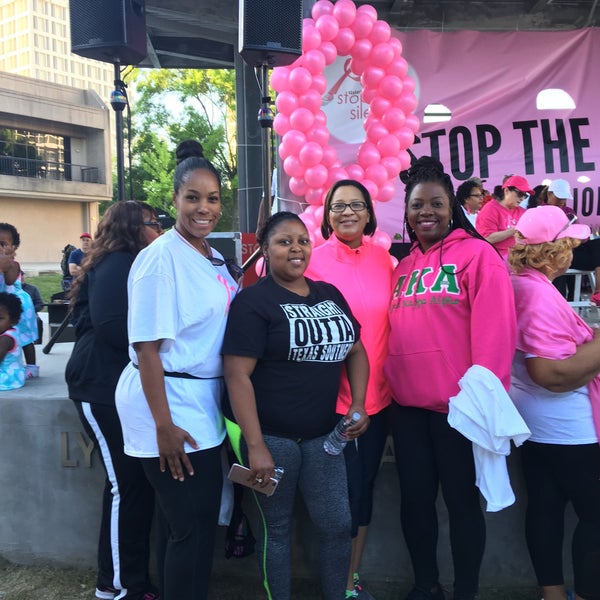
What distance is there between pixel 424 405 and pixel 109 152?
37.5m

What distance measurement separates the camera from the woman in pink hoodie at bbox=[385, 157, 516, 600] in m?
2.20

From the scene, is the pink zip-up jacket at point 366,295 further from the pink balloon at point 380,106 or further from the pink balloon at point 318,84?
the pink balloon at point 380,106

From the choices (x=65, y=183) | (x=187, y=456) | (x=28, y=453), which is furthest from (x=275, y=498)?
(x=65, y=183)

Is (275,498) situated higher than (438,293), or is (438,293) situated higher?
(438,293)

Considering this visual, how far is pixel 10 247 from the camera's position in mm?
4258

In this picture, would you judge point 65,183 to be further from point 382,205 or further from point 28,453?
point 28,453

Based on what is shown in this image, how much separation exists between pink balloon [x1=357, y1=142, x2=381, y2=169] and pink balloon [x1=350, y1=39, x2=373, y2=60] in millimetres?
875

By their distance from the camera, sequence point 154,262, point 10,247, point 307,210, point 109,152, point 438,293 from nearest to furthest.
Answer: point 154,262 < point 438,293 < point 10,247 < point 307,210 < point 109,152

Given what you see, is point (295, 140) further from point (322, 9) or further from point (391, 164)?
point (322, 9)

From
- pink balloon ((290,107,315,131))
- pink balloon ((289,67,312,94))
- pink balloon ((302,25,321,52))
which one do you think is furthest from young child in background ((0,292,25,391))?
pink balloon ((302,25,321,52))

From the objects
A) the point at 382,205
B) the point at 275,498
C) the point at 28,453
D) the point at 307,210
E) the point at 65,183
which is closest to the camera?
the point at 275,498

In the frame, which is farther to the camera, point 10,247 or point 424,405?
point 10,247

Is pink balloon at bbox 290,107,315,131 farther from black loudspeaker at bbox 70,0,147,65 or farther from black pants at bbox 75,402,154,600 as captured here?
black pants at bbox 75,402,154,600

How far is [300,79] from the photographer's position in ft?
18.4
